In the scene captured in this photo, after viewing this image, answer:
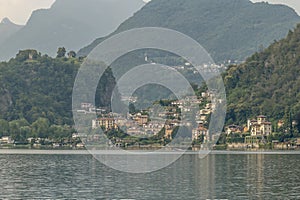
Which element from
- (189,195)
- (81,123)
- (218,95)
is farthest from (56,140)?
(189,195)

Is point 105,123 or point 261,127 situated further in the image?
point 105,123

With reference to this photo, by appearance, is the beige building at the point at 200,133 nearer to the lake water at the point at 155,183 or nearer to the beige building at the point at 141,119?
the beige building at the point at 141,119

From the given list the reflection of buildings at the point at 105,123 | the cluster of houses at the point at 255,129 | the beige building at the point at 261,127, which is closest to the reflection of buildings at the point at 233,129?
the cluster of houses at the point at 255,129

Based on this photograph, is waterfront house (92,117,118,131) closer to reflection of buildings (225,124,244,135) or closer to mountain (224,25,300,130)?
mountain (224,25,300,130)

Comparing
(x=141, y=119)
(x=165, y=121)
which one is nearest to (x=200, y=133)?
(x=165, y=121)

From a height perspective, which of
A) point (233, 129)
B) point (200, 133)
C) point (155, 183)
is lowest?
point (155, 183)

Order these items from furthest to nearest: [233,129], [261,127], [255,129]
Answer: [233,129], [255,129], [261,127]

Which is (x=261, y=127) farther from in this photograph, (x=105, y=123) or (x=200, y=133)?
(x=105, y=123)
